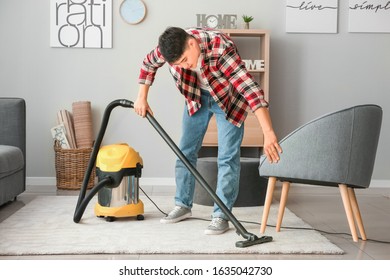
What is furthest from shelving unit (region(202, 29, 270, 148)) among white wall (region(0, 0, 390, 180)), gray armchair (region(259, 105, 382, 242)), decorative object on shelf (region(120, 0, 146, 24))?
gray armchair (region(259, 105, 382, 242))

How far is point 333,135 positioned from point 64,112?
2674 mm

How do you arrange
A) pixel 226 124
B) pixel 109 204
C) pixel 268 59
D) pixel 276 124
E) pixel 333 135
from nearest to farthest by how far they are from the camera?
pixel 333 135 → pixel 226 124 → pixel 109 204 → pixel 268 59 → pixel 276 124

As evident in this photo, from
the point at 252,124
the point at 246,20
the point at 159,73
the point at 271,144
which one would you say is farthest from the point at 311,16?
the point at 271,144

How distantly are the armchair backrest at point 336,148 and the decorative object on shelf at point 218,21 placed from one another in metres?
2.24

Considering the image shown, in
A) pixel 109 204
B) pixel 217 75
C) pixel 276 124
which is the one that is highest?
pixel 217 75

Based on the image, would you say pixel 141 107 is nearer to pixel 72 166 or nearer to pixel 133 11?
pixel 72 166

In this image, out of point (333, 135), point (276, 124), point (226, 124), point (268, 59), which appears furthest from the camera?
point (276, 124)

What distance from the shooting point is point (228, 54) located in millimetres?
2771

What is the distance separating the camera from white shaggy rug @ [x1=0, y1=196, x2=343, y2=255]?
2.64 meters

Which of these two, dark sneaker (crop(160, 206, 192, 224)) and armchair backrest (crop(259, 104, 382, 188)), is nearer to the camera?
armchair backrest (crop(259, 104, 382, 188))

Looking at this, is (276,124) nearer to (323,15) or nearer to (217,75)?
(323,15)

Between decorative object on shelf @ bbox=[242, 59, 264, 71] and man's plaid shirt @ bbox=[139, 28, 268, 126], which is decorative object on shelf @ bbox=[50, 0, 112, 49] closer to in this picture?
decorative object on shelf @ bbox=[242, 59, 264, 71]

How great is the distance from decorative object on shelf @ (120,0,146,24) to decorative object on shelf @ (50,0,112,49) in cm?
11

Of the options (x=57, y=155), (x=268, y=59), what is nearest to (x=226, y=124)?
(x=268, y=59)
